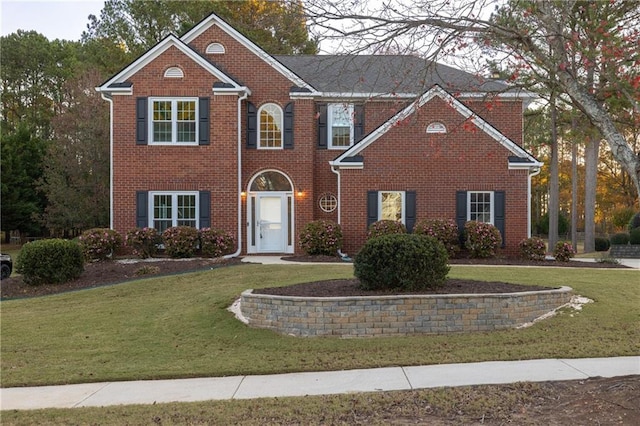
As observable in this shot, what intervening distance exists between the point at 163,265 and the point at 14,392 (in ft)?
30.7

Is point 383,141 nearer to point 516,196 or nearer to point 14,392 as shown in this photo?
point 516,196

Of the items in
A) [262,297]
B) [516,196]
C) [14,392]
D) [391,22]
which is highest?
[391,22]

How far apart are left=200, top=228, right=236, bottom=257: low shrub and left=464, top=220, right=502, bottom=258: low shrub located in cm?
789

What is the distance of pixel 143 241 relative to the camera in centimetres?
1798

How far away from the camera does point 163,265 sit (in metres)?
15.8

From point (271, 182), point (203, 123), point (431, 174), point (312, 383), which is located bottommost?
point (312, 383)

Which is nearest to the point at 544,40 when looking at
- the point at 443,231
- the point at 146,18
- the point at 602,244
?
the point at 443,231

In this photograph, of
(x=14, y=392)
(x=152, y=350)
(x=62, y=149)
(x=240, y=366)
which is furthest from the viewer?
(x=62, y=149)

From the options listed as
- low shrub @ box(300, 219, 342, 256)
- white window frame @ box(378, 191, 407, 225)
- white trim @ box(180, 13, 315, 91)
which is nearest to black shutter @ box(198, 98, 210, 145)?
white trim @ box(180, 13, 315, 91)

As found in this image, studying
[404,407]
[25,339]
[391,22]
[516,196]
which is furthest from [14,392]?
[516,196]

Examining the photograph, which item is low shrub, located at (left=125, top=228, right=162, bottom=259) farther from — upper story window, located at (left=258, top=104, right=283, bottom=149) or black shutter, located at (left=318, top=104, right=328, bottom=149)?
black shutter, located at (left=318, top=104, right=328, bottom=149)

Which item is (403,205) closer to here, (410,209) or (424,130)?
(410,209)

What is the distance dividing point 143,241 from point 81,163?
17.4 metres

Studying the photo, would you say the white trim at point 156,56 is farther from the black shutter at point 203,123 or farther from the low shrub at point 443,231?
the low shrub at point 443,231
